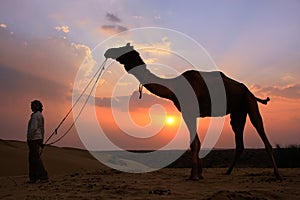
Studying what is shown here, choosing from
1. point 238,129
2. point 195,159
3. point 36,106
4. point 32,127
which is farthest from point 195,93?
point 32,127

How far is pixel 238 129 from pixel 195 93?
2336mm

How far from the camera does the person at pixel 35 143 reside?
35.2 ft

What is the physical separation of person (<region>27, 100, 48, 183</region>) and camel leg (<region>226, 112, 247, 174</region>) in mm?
5282

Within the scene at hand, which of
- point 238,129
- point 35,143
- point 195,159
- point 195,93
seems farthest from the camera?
point 238,129

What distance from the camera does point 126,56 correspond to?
33.6 ft

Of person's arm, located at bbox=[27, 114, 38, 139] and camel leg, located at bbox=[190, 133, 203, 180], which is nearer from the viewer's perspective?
camel leg, located at bbox=[190, 133, 203, 180]

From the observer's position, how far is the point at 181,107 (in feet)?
34.7

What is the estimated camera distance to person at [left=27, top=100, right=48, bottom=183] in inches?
423

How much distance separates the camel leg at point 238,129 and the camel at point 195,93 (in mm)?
392

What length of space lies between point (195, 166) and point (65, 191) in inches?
135

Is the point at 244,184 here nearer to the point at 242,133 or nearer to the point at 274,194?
the point at 274,194

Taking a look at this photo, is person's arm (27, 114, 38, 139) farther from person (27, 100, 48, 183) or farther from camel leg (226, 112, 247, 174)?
camel leg (226, 112, 247, 174)

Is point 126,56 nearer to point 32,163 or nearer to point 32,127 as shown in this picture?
point 32,127

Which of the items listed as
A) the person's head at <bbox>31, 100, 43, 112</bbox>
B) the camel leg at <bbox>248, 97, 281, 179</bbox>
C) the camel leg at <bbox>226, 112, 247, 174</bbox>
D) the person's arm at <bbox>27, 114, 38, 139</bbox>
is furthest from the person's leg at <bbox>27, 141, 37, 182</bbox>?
the camel leg at <bbox>248, 97, 281, 179</bbox>
